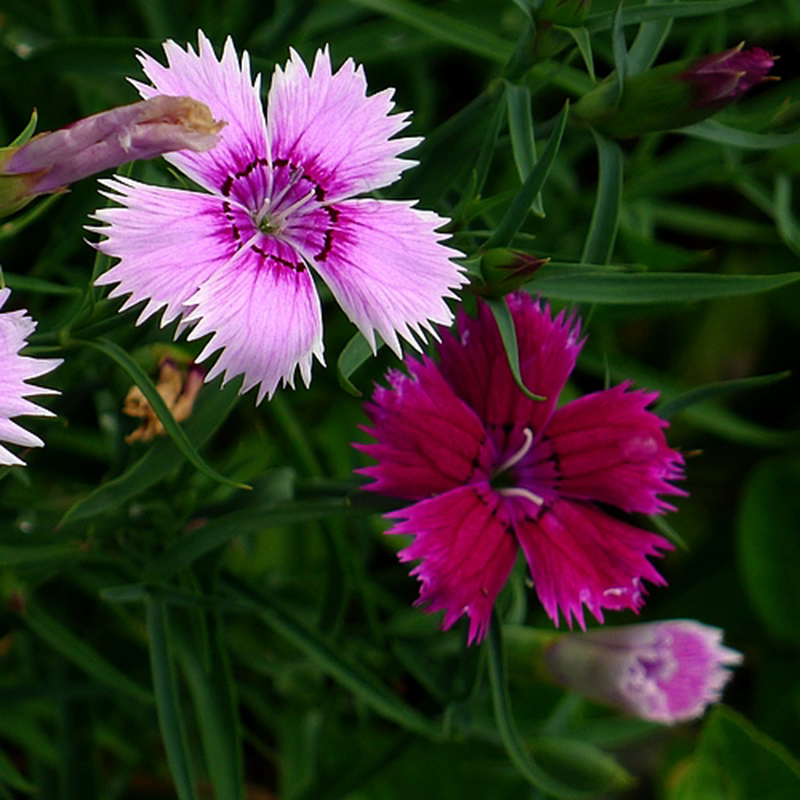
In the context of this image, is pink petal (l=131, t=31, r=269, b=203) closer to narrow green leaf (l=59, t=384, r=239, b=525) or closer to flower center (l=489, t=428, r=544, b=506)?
narrow green leaf (l=59, t=384, r=239, b=525)

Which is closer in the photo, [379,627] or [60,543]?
[60,543]

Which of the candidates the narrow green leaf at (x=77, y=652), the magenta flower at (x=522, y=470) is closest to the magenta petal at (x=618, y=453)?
the magenta flower at (x=522, y=470)

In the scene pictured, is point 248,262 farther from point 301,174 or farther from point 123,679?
point 123,679

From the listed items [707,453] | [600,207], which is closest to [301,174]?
[600,207]

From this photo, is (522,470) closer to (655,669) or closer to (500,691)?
(500,691)

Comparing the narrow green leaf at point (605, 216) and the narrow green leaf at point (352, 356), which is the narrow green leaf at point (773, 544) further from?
the narrow green leaf at point (352, 356)

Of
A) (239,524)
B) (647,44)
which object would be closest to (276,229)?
(239,524)
